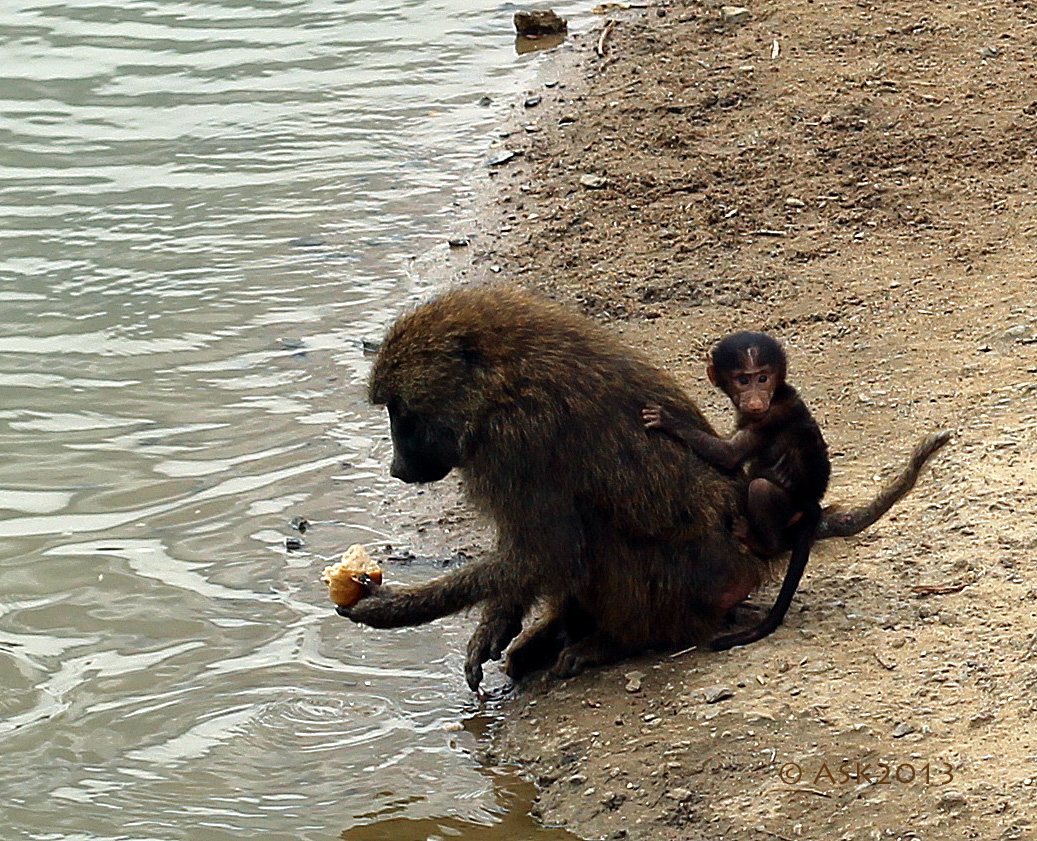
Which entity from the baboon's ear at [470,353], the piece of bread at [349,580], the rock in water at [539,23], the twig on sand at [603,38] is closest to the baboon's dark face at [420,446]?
the baboon's ear at [470,353]

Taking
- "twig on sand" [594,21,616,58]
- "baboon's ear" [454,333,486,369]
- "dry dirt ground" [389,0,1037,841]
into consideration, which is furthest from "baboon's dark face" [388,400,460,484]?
"twig on sand" [594,21,616,58]

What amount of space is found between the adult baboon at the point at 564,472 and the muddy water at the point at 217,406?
1.94ft

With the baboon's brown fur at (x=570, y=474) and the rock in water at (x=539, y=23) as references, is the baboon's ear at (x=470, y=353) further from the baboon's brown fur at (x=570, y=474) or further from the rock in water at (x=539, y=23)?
the rock in water at (x=539, y=23)

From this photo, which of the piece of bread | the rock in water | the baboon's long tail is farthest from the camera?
the rock in water

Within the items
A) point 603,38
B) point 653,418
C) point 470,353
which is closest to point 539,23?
point 603,38

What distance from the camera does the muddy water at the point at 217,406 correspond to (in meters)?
5.12

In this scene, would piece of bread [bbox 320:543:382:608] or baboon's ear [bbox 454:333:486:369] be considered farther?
piece of bread [bbox 320:543:382:608]

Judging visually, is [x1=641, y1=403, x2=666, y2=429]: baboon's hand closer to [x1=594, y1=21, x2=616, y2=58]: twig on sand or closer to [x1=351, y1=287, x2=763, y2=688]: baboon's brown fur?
[x1=351, y1=287, x2=763, y2=688]: baboon's brown fur

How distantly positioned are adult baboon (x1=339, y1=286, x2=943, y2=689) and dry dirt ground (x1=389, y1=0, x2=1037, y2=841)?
24 centimetres

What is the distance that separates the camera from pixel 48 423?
7.29 meters

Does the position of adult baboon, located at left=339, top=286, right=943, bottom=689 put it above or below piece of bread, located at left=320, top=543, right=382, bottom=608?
above

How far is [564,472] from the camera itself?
4.94 m

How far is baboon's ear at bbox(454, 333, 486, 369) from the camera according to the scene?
5000 millimetres

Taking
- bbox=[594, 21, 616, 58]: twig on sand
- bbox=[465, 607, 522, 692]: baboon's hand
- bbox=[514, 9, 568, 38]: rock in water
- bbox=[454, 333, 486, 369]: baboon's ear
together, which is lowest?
bbox=[465, 607, 522, 692]: baboon's hand
